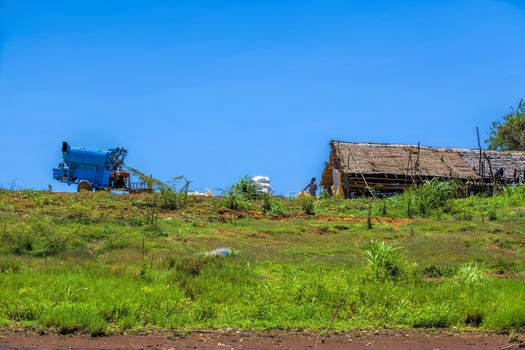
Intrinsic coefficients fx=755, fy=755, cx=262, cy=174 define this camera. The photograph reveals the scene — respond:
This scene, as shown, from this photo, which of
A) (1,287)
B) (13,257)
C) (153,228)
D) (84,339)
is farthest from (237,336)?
(153,228)

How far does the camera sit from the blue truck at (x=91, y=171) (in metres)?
36.7

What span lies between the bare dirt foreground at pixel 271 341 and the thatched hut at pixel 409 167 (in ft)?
83.3

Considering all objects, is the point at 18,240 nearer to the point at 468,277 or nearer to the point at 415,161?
the point at 468,277

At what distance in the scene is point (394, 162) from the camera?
38344mm

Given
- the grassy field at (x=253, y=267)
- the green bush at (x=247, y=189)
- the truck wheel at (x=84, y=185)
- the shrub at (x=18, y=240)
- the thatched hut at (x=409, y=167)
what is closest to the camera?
the grassy field at (x=253, y=267)

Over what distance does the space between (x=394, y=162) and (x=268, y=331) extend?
28921 mm

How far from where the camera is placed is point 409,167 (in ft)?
126

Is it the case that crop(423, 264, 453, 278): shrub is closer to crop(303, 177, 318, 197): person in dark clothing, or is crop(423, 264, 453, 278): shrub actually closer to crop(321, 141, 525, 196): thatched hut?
crop(321, 141, 525, 196): thatched hut

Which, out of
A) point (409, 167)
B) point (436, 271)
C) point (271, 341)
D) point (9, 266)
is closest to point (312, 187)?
point (409, 167)

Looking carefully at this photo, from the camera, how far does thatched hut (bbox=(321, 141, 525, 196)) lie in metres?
37.2

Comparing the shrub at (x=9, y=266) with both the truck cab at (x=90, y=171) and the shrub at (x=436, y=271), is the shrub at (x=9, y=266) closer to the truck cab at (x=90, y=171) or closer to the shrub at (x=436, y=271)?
the shrub at (x=436, y=271)

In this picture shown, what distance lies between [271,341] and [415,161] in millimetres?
30454

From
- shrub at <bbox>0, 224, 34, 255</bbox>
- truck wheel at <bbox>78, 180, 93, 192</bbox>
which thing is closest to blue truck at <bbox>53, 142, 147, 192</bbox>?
truck wheel at <bbox>78, 180, 93, 192</bbox>

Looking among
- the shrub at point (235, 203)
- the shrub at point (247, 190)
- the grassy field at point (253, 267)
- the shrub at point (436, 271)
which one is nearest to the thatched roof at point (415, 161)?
the shrub at point (247, 190)
